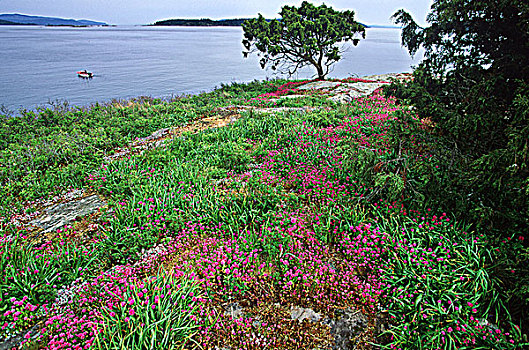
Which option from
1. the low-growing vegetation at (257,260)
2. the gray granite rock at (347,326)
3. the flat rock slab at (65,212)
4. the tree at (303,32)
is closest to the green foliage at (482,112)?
the low-growing vegetation at (257,260)

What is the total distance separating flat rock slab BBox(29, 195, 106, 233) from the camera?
518 centimetres

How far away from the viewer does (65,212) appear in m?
5.57

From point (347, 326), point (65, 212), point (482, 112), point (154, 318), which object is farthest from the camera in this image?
point (65, 212)

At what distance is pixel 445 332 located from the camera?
2.94 m

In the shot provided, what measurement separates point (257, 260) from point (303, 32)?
21369mm

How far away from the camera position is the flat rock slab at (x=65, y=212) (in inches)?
204

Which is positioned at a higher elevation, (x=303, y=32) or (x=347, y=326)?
(x=303, y=32)

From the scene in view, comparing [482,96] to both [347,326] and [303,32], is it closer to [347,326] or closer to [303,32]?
[347,326]

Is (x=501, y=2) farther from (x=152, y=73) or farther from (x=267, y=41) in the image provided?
(x=152, y=73)

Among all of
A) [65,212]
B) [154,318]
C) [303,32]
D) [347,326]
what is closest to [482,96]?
[347,326]

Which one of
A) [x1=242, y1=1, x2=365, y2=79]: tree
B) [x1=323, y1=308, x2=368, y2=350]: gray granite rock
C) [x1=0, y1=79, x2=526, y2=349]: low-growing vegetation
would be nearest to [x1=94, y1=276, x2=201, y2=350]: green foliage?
[x1=0, y1=79, x2=526, y2=349]: low-growing vegetation

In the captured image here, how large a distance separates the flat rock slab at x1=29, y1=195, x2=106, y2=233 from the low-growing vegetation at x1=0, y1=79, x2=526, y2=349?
0.78ft

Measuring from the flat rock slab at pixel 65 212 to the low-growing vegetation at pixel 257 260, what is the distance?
24 centimetres

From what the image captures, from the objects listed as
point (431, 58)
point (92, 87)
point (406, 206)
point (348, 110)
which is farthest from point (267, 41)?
point (406, 206)
